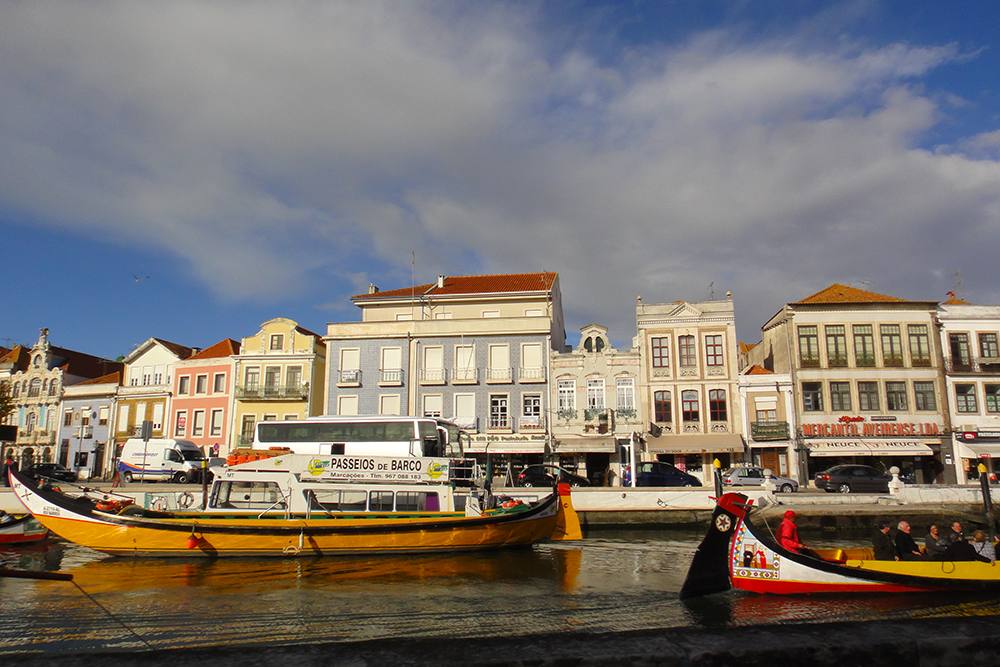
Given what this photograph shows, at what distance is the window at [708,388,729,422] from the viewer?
39.0m

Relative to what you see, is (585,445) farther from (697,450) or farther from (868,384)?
(868,384)

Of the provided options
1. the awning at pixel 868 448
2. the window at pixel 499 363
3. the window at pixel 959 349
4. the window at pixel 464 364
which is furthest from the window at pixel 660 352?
the window at pixel 959 349

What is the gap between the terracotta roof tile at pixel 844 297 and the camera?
4069 cm

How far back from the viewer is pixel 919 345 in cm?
3984

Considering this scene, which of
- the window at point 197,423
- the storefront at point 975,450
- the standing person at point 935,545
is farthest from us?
the window at point 197,423

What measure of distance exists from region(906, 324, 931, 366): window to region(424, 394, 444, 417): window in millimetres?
29187

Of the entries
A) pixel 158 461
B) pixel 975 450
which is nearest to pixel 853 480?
pixel 975 450

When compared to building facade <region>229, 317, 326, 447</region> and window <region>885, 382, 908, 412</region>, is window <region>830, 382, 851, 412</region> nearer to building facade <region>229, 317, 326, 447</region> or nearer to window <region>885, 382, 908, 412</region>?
window <region>885, 382, 908, 412</region>

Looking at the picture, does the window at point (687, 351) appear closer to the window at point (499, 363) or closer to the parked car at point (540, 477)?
the window at point (499, 363)

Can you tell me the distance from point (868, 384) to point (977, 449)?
6698 millimetres

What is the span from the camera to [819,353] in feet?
131

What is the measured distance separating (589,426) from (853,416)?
15811mm

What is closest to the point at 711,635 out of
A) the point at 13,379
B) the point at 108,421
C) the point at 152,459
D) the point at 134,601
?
the point at 134,601

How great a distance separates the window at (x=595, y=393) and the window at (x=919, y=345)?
62.2 ft
